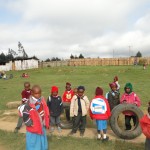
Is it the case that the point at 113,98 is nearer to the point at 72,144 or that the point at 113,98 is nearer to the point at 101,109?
the point at 101,109

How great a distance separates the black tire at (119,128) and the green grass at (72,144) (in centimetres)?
32

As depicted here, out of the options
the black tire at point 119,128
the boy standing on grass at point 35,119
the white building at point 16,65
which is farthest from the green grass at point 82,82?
the white building at point 16,65

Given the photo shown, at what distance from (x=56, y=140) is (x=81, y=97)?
138 cm

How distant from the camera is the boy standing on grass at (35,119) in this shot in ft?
18.8

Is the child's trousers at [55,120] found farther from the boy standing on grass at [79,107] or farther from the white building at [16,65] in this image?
the white building at [16,65]

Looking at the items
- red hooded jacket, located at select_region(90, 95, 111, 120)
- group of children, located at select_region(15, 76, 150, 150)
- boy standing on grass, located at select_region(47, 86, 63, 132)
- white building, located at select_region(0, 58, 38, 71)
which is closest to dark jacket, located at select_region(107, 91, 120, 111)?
group of children, located at select_region(15, 76, 150, 150)

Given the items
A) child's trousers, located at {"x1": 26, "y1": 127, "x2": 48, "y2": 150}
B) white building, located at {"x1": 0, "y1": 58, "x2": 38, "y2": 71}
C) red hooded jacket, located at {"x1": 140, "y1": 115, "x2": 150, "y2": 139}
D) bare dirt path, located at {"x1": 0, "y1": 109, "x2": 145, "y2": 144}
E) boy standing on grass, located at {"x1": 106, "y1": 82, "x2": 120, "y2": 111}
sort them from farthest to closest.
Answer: white building, located at {"x1": 0, "y1": 58, "x2": 38, "y2": 71}
boy standing on grass, located at {"x1": 106, "y1": 82, "x2": 120, "y2": 111}
bare dirt path, located at {"x1": 0, "y1": 109, "x2": 145, "y2": 144}
child's trousers, located at {"x1": 26, "y1": 127, "x2": 48, "y2": 150}
red hooded jacket, located at {"x1": 140, "y1": 115, "x2": 150, "y2": 139}

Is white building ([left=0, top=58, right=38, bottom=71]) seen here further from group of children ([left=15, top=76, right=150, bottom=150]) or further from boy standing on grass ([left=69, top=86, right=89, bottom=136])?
boy standing on grass ([left=69, top=86, right=89, bottom=136])

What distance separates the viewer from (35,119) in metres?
5.75

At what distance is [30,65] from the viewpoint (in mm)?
55281

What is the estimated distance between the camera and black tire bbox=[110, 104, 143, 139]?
7.78 metres

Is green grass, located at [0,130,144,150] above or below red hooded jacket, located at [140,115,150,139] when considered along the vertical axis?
below

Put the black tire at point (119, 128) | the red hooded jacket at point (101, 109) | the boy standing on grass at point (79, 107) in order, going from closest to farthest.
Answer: the red hooded jacket at point (101, 109) → the black tire at point (119, 128) → the boy standing on grass at point (79, 107)

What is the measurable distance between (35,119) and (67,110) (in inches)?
177
